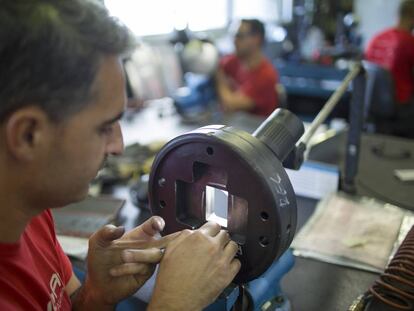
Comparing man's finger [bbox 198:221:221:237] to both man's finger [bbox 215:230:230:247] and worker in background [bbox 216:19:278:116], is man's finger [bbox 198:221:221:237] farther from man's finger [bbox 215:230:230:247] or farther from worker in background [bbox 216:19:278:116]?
worker in background [bbox 216:19:278:116]

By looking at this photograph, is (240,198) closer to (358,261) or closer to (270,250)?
(270,250)

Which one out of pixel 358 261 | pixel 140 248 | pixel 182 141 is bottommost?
pixel 358 261

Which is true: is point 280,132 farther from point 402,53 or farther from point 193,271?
point 402,53

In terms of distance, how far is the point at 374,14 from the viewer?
16.4 ft

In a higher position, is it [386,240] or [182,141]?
[182,141]

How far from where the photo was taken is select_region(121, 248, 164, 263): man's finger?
677 millimetres

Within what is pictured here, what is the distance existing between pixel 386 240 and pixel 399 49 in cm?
258

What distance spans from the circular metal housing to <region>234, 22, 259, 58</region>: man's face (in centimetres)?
210

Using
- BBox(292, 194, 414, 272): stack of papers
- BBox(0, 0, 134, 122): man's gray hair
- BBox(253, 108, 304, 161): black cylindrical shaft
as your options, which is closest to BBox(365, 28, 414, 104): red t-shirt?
BBox(292, 194, 414, 272): stack of papers

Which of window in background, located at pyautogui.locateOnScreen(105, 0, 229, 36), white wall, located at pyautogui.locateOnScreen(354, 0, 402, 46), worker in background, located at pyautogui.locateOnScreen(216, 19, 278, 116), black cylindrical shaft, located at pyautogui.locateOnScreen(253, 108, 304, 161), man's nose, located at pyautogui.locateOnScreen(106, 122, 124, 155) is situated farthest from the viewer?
white wall, located at pyautogui.locateOnScreen(354, 0, 402, 46)

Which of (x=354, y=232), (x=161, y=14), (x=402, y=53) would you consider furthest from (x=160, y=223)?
(x=161, y=14)

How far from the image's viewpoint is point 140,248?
740 millimetres

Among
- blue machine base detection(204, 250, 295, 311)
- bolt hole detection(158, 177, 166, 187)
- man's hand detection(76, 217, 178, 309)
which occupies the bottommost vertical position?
blue machine base detection(204, 250, 295, 311)

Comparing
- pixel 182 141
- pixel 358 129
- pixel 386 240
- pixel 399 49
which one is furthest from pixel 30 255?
pixel 399 49
